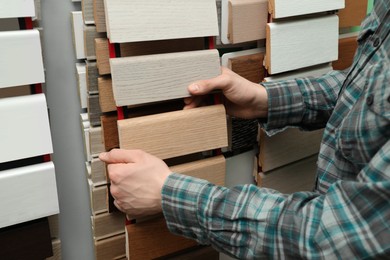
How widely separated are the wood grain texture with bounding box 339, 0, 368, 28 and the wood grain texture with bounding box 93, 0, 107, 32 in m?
0.72

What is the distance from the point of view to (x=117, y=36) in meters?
0.76

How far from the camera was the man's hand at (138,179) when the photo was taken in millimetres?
766

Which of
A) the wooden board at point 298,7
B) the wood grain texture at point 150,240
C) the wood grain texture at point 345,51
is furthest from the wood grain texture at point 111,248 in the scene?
the wood grain texture at point 345,51

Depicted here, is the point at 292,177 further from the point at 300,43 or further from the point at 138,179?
the point at 138,179

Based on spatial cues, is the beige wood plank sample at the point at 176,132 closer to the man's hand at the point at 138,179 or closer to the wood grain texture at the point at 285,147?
the man's hand at the point at 138,179

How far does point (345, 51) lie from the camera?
1.24m

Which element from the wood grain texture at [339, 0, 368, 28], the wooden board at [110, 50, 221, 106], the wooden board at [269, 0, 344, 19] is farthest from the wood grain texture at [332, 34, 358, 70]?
the wooden board at [110, 50, 221, 106]

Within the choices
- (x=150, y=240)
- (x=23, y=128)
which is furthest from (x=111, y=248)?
(x=23, y=128)

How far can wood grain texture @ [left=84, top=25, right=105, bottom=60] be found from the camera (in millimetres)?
894

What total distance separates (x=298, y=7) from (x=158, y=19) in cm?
41

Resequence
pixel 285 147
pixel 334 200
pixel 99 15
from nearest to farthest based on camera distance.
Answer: pixel 334 200 → pixel 99 15 → pixel 285 147

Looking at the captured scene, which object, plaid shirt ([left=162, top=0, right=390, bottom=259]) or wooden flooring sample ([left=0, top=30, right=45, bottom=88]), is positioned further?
wooden flooring sample ([left=0, top=30, right=45, bottom=88])

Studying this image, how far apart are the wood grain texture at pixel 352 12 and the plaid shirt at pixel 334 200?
0.38 metres

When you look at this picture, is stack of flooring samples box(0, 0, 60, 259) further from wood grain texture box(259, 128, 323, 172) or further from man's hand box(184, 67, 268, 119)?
wood grain texture box(259, 128, 323, 172)
